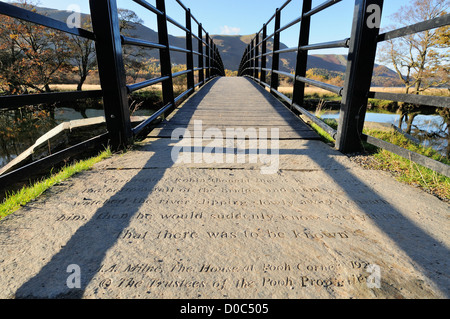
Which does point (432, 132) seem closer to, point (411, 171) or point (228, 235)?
point (411, 171)

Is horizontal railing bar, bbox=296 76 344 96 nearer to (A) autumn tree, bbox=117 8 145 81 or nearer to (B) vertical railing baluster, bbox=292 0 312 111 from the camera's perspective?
(B) vertical railing baluster, bbox=292 0 312 111

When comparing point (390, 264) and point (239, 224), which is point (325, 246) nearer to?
point (390, 264)

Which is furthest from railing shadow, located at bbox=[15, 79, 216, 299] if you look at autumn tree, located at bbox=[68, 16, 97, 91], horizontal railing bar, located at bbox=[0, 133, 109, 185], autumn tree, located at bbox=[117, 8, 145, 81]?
autumn tree, located at bbox=[117, 8, 145, 81]

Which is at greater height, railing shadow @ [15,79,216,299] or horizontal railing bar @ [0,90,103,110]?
horizontal railing bar @ [0,90,103,110]

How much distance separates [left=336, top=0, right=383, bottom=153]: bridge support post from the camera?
194 cm

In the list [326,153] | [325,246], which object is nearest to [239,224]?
[325,246]

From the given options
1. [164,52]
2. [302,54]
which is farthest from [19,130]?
[302,54]

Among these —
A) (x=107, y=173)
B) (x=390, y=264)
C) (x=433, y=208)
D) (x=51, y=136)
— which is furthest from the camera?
(x=51, y=136)

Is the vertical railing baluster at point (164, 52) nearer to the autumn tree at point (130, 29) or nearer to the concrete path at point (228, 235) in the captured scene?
the concrete path at point (228, 235)

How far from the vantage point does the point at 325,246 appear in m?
1.07

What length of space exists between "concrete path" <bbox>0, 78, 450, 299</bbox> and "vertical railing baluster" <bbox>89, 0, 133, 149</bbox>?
38cm

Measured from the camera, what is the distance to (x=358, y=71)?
2.03 metres

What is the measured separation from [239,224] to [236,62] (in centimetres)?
15352
